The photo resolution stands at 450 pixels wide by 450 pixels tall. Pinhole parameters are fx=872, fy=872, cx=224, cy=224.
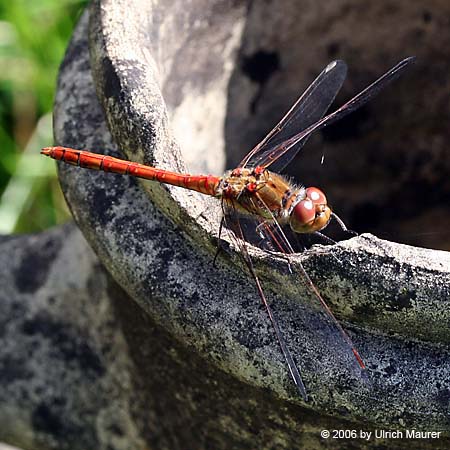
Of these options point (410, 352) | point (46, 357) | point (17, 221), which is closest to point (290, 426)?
point (410, 352)

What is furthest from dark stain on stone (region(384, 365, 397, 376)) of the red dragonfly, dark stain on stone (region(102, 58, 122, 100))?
dark stain on stone (region(102, 58, 122, 100))

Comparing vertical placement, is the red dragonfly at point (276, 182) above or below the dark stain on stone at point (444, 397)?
above

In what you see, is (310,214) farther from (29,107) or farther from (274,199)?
(29,107)

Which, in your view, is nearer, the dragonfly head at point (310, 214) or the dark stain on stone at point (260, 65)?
the dragonfly head at point (310, 214)

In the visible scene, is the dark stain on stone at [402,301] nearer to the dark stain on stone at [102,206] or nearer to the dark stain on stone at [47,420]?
the dark stain on stone at [102,206]

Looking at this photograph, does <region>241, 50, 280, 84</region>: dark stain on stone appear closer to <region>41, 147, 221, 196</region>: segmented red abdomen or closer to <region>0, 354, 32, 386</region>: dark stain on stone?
<region>41, 147, 221, 196</region>: segmented red abdomen

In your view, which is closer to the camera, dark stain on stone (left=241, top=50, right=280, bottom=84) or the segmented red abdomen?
the segmented red abdomen

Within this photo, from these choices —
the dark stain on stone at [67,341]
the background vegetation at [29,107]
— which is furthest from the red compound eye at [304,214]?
the background vegetation at [29,107]
